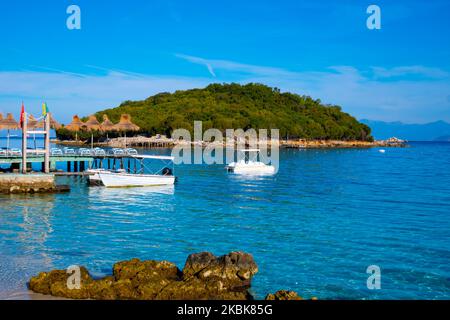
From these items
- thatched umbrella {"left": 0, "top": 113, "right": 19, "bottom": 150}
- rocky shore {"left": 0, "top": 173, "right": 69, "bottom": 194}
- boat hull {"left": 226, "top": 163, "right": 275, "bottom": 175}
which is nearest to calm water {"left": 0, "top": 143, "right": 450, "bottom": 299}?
rocky shore {"left": 0, "top": 173, "right": 69, "bottom": 194}

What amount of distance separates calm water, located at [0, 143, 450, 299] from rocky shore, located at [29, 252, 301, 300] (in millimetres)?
950

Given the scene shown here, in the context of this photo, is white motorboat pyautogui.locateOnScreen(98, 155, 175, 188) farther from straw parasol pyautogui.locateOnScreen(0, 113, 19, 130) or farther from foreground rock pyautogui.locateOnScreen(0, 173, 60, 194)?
straw parasol pyautogui.locateOnScreen(0, 113, 19, 130)

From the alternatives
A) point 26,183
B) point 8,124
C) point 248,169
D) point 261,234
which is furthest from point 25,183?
point 248,169

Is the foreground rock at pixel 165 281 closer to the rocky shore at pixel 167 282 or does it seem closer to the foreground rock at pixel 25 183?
the rocky shore at pixel 167 282

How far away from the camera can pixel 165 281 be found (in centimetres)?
1578

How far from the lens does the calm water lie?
19000 millimetres

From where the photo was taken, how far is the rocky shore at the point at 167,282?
15242 mm

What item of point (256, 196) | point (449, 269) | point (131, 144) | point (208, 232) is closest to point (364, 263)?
point (449, 269)

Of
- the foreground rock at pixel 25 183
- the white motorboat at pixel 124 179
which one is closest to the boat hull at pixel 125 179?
the white motorboat at pixel 124 179

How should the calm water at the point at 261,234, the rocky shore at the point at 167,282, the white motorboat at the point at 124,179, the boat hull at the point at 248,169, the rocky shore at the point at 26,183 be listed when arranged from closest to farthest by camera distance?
the rocky shore at the point at 167,282, the calm water at the point at 261,234, the rocky shore at the point at 26,183, the white motorboat at the point at 124,179, the boat hull at the point at 248,169
